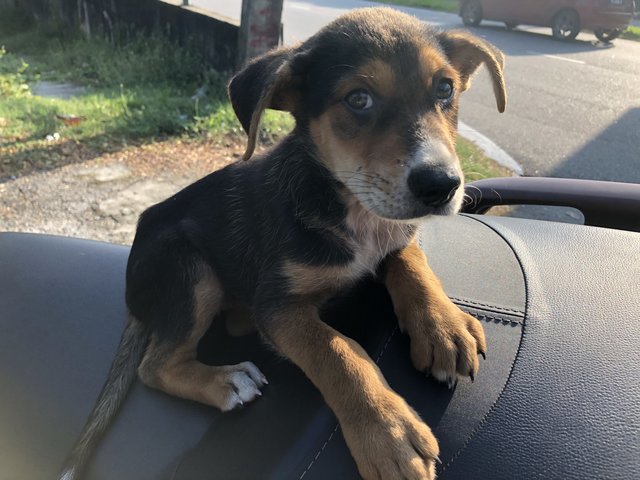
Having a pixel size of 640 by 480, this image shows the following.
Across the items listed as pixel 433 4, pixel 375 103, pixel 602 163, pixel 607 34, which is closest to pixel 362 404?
pixel 375 103

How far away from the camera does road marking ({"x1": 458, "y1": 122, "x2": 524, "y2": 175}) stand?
21.6 ft

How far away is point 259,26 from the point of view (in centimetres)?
711

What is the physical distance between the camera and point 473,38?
98.3 inches

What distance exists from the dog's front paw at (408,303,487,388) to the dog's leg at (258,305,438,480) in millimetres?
132

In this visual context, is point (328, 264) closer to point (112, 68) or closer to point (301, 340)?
point (301, 340)

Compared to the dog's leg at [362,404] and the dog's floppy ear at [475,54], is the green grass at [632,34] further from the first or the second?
the dog's leg at [362,404]

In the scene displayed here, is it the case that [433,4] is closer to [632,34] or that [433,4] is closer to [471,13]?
[471,13]

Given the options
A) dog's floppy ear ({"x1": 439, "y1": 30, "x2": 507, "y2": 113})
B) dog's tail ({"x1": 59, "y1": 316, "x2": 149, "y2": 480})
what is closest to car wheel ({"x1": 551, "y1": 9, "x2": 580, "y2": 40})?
dog's floppy ear ({"x1": 439, "y1": 30, "x2": 507, "y2": 113})

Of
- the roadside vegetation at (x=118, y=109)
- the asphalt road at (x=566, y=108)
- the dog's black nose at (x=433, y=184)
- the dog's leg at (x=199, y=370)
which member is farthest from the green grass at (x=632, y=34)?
the dog's leg at (x=199, y=370)

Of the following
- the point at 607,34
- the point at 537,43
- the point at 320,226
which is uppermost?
the point at 320,226

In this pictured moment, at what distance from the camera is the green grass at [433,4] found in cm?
2325

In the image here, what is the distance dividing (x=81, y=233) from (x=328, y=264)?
3.27 metres

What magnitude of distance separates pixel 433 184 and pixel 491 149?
561 cm

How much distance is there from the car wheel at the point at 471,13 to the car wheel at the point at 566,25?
291 cm
